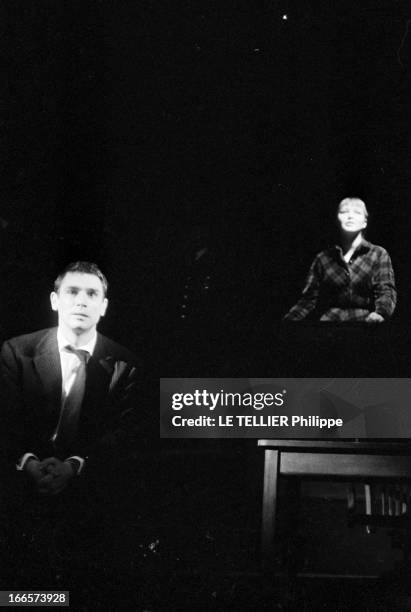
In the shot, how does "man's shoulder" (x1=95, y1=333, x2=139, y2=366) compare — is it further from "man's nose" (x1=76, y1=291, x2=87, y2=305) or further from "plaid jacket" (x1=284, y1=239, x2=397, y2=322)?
"plaid jacket" (x1=284, y1=239, x2=397, y2=322)

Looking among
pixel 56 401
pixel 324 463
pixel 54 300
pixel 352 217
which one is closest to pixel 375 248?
pixel 352 217

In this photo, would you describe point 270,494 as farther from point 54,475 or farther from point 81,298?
point 81,298

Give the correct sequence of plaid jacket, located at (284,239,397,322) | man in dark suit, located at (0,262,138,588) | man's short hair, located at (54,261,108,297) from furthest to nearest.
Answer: man's short hair, located at (54,261,108,297)
plaid jacket, located at (284,239,397,322)
man in dark suit, located at (0,262,138,588)

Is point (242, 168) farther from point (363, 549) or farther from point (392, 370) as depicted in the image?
point (363, 549)

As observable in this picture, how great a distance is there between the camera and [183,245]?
3.23 m

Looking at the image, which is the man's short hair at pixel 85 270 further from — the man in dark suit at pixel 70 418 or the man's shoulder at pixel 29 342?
the man's shoulder at pixel 29 342

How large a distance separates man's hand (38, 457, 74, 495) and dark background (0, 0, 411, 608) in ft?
2.36

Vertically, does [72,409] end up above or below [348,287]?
below

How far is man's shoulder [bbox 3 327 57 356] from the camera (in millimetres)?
3112

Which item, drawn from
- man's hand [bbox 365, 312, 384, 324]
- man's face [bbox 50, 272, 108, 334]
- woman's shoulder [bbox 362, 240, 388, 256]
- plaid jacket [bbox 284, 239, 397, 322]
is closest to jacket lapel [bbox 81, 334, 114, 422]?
man's face [bbox 50, 272, 108, 334]

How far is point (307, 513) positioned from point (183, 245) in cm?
155

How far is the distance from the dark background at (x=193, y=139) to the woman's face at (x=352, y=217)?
53 mm

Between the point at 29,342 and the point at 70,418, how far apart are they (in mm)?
400

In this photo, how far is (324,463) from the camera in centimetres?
234
